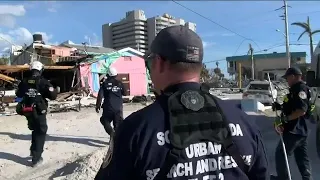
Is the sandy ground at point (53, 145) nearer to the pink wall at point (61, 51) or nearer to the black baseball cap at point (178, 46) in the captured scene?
the black baseball cap at point (178, 46)

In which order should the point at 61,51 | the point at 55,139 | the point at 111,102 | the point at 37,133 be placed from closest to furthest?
the point at 37,133, the point at 111,102, the point at 55,139, the point at 61,51

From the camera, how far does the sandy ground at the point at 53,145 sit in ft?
24.3

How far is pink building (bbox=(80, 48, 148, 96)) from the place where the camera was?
26328 millimetres

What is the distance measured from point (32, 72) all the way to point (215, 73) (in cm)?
6327

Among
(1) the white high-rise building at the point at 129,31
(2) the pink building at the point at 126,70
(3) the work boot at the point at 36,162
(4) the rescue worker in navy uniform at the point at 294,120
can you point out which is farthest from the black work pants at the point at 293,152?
(1) the white high-rise building at the point at 129,31

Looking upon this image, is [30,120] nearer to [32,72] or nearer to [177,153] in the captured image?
[32,72]

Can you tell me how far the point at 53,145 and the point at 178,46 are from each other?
816 cm

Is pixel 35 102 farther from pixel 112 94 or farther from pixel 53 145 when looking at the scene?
pixel 53 145

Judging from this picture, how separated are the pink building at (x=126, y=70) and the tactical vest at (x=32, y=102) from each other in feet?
59.8

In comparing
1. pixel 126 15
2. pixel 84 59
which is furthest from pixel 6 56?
pixel 84 59

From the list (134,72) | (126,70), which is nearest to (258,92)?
(134,72)

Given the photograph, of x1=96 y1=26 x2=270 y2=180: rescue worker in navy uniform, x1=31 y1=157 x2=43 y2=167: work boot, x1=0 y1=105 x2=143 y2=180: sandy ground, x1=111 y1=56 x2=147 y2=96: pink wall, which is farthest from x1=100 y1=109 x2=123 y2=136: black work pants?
x1=111 y1=56 x2=147 y2=96: pink wall

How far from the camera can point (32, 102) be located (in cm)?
752

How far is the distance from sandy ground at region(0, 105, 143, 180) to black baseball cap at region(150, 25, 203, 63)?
17.2ft
